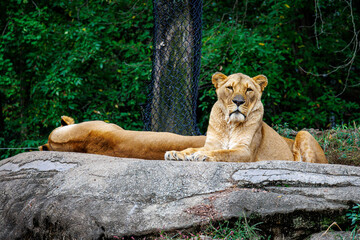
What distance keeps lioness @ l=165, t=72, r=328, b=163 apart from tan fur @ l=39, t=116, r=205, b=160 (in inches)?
9.5

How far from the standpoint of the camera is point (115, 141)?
4.75 metres

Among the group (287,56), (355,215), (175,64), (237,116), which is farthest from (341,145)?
(287,56)

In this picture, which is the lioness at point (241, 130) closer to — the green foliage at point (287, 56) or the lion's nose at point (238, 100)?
the lion's nose at point (238, 100)

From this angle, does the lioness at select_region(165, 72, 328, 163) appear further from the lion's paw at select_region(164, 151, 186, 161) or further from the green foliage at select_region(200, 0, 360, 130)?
the green foliage at select_region(200, 0, 360, 130)

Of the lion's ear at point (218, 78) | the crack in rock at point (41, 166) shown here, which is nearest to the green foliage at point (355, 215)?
the lion's ear at point (218, 78)

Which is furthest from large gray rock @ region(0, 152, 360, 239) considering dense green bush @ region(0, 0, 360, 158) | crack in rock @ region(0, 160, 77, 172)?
dense green bush @ region(0, 0, 360, 158)

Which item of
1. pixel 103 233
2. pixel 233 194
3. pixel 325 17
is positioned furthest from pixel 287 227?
pixel 325 17

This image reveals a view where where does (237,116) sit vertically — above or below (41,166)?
above

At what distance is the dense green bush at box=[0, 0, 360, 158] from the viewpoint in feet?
29.3

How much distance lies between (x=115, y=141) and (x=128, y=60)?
18.8 feet

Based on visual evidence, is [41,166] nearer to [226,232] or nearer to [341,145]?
[226,232]

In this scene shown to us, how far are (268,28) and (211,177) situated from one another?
6.88m

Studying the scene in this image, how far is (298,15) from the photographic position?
33.7 ft

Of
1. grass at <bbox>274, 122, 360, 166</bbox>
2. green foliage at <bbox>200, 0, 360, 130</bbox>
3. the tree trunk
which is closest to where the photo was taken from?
grass at <bbox>274, 122, 360, 166</bbox>
